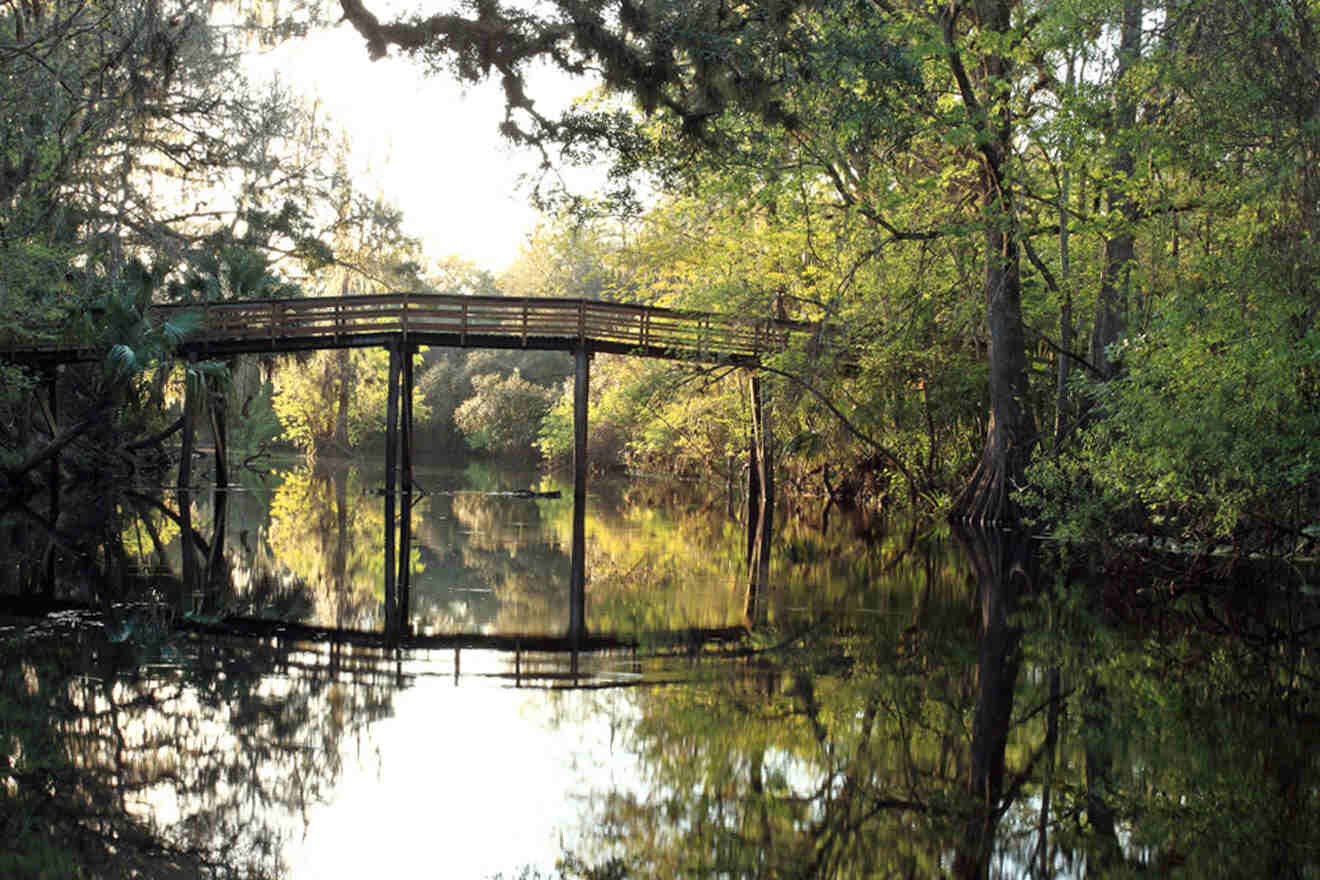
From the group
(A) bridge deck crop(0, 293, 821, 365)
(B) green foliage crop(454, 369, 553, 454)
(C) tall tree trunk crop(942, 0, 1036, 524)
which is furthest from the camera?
(B) green foliage crop(454, 369, 553, 454)

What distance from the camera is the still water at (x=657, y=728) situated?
4430 mm

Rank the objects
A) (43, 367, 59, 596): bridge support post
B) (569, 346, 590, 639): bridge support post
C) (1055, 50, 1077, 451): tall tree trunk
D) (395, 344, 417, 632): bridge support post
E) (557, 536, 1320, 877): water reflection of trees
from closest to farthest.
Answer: (557, 536, 1320, 877): water reflection of trees, (569, 346, 590, 639): bridge support post, (395, 344, 417, 632): bridge support post, (1055, 50, 1077, 451): tall tree trunk, (43, 367, 59, 596): bridge support post

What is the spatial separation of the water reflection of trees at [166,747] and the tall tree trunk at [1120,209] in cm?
1084

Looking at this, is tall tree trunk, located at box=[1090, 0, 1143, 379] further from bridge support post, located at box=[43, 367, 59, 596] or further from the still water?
bridge support post, located at box=[43, 367, 59, 596]

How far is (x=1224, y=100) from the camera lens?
36.3ft

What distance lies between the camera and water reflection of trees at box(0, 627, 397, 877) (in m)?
4.27

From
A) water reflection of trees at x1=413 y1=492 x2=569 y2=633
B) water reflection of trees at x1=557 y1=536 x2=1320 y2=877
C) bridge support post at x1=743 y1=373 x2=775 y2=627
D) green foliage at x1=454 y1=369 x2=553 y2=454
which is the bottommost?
water reflection of trees at x1=557 y1=536 x2=1320 y2=877

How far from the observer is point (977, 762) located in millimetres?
5562

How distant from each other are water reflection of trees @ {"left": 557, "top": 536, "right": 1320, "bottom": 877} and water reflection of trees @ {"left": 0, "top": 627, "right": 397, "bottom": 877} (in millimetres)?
Result: 1331

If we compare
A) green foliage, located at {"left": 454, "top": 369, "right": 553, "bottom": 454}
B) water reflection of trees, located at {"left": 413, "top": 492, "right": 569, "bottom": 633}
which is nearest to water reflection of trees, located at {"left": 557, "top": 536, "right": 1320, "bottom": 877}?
water reflection of trees, located at {"left": 413, "top": 492, "right": 569, "bottom": 633}

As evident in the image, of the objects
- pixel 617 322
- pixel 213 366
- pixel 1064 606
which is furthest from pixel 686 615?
pixel 213 366

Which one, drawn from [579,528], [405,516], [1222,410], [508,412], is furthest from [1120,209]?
[508,412]

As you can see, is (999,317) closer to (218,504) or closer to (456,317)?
(456,317)

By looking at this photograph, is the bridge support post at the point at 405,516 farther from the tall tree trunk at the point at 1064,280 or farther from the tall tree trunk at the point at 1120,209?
the tall tree trunk at the point at 1064,280
